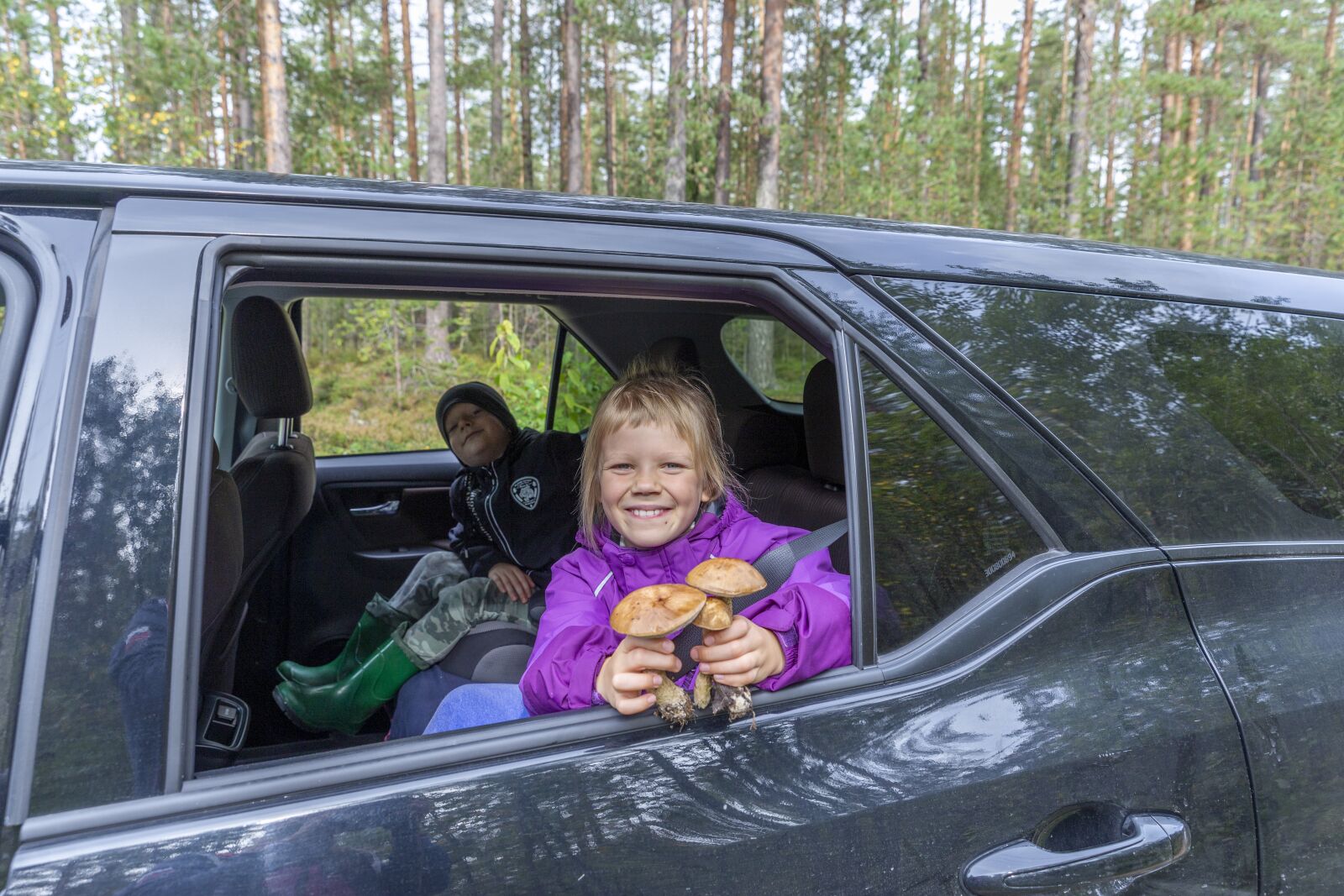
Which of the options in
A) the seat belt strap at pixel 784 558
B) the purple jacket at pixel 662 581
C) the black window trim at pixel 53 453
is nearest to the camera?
the black window trim at pixel 53 453

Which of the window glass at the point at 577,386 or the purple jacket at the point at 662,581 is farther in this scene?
the window glass at the point at 577,386

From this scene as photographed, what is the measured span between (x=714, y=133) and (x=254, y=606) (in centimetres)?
1245

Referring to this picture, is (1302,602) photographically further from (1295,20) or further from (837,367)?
(1295,20)

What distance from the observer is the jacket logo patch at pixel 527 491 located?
8.58 ft

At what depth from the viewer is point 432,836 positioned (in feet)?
2.69

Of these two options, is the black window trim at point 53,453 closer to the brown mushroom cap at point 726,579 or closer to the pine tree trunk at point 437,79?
the brown mushroom cap at point 726,579

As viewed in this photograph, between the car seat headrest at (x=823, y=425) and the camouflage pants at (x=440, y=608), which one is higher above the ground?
the car seat headrest at (x=823, y=425)

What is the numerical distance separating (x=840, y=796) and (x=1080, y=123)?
45.7 ft

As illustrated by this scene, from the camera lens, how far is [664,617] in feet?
2.71

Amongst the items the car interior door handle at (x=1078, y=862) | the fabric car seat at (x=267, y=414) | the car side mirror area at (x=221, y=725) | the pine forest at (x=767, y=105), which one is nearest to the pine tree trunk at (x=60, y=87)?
the pine forest at (x=767, y=105)

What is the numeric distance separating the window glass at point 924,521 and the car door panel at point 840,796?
0.09 metres

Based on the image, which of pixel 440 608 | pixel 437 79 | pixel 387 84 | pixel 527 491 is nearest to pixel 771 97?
pixel 437 79

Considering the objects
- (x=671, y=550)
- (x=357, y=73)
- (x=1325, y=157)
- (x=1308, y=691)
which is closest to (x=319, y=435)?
(x=671, y=550)

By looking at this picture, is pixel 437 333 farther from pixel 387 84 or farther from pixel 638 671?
pixel 387 84
